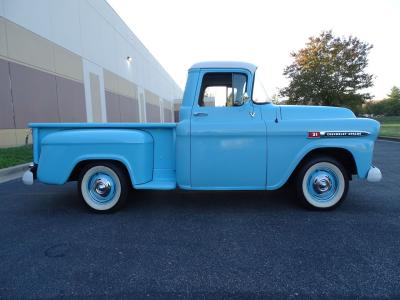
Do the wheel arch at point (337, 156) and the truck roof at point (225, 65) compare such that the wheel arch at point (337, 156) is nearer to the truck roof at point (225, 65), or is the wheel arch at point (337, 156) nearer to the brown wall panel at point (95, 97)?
the truck roof at point (225, 65)

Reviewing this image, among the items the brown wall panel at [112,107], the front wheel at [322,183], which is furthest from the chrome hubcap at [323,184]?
the brown wall panel at [112,107]

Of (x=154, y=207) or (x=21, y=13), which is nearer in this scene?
(x=154, y=207)

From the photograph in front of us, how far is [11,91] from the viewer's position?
10547 millimetres

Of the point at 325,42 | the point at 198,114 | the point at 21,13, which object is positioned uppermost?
the point at 325,42

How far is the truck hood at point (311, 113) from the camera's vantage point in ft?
12.8

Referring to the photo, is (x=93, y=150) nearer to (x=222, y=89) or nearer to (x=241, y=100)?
(x=222, y=89)

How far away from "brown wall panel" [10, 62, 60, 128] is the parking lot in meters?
8.22

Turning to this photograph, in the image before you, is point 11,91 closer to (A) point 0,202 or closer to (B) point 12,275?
(A) point 0,202

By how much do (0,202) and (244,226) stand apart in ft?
13.5

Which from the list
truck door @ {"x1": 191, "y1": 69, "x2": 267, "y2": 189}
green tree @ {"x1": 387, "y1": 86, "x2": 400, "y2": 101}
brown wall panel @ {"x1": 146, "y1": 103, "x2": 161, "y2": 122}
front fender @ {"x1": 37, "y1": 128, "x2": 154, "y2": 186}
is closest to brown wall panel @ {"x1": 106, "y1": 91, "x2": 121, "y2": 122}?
brown wall panel @ {"x1": 146, "y1": 103, "x2": 161, "y2": 122}

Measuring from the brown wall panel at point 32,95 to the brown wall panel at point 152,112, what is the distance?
20.2m

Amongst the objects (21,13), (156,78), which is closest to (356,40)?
(156,78)

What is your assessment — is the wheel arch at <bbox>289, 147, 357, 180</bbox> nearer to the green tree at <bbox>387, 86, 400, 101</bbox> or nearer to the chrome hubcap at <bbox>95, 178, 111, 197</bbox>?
the chrome hubcap at <bbox>95, 178, 111, 197</bbox>

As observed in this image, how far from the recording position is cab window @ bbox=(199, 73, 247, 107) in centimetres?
389
